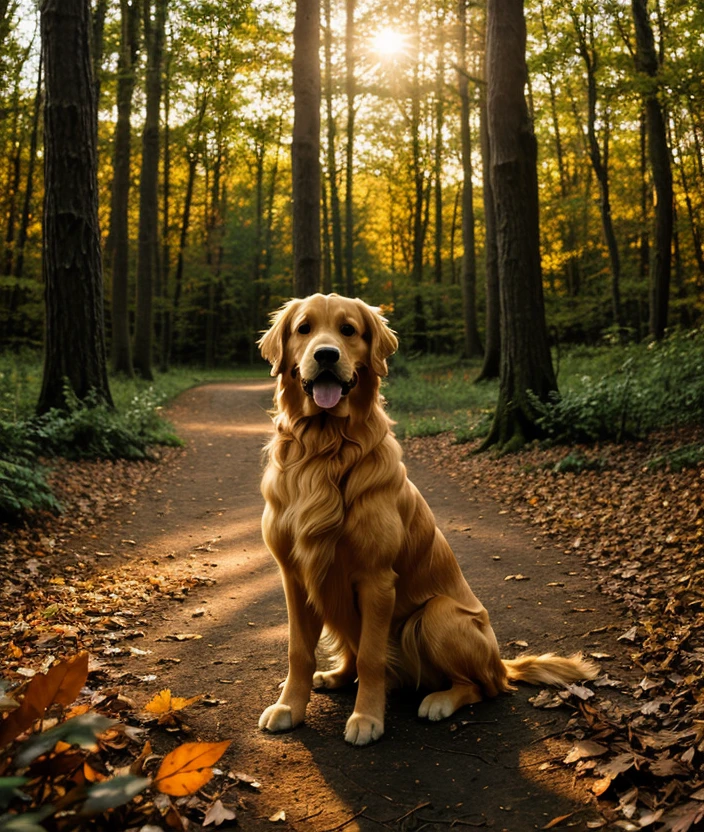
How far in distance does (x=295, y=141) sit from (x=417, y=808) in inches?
393

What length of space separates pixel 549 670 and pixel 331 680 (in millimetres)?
1172

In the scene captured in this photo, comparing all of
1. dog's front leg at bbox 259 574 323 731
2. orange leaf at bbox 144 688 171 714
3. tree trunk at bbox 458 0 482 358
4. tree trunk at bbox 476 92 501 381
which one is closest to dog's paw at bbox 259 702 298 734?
dog's front leg at bbox 259 574 323 731

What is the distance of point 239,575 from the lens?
243 inches

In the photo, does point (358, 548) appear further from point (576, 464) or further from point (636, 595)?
point (576, 464)

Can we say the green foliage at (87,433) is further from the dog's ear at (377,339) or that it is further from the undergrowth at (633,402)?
the dog's ear at (377,339)

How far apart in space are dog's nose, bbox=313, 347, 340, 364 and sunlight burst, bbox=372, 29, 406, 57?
2010cm

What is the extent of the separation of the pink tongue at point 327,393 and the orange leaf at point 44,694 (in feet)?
5.07

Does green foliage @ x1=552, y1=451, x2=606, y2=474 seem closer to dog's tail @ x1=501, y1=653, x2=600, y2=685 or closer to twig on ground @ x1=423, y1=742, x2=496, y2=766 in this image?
dog's tail @ x1=501, y1=653, x2=600, y2=685

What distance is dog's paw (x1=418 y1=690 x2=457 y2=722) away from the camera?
3445 millimetres

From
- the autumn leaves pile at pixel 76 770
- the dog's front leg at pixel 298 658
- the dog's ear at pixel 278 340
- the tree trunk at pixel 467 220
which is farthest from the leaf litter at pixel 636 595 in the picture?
the tree trunk at pixel 467 220

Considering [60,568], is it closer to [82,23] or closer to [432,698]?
[432,698]

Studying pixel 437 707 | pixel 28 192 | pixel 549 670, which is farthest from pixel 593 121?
pixel 437 707

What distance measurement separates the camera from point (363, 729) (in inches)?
129

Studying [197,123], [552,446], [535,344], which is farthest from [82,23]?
[197,123]
